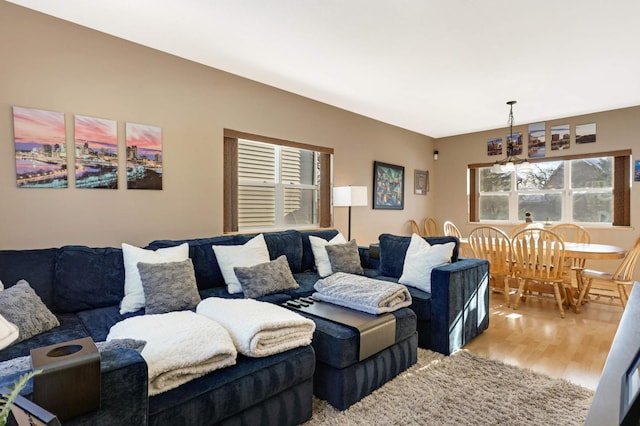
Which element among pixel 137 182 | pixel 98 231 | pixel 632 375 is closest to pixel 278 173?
pixel 137 182

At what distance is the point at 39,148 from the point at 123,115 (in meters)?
0.63

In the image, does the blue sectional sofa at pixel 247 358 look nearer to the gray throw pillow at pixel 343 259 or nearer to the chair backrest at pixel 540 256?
the gray throw pillow at pixel 343 259

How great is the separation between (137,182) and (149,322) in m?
1.59

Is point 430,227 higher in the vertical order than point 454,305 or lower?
higher

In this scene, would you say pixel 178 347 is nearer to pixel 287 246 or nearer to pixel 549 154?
pixel 287 246

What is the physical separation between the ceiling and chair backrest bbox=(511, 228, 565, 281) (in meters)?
1.66

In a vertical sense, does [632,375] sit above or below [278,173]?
below

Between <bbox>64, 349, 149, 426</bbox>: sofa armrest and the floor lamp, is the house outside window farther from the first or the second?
<bbox>64, 349, 149, 426</bbox>: sofa armrest

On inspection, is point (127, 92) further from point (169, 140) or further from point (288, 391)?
point (288, 391)

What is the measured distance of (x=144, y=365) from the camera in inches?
47.3

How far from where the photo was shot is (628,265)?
3473 millimetres

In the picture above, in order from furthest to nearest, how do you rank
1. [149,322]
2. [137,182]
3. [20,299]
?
[137,182]
[20,299]
[149,322]

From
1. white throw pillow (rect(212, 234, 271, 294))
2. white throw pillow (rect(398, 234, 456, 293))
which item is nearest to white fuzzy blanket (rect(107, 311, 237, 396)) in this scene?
white throw pillow (rect(212, 234, 271, 294))

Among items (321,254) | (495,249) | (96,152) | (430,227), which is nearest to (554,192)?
(430,227)
